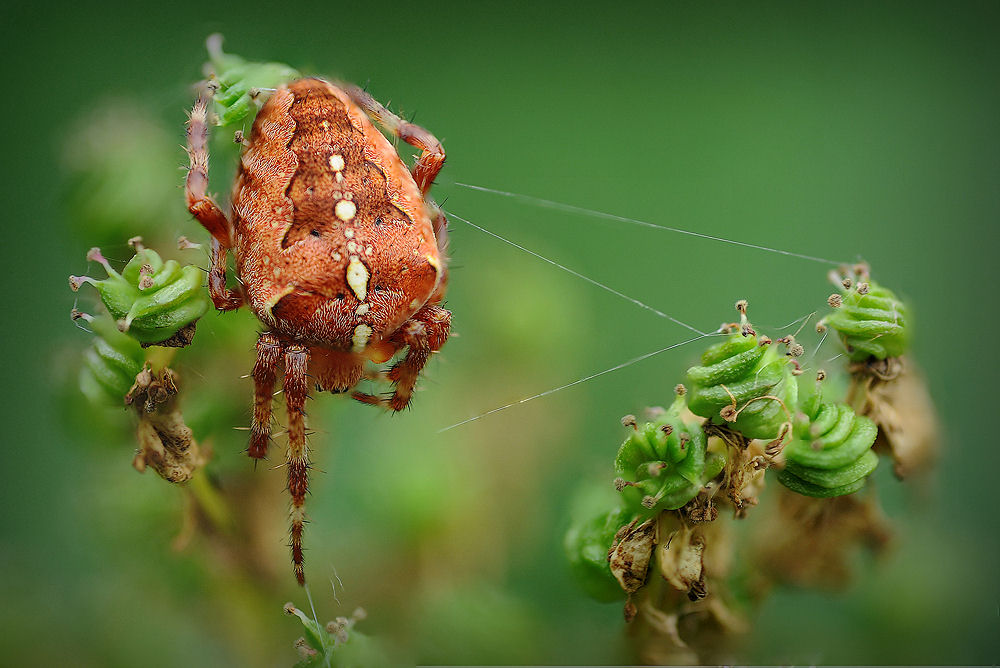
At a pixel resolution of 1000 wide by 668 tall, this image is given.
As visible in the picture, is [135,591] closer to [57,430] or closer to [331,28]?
[57,430]

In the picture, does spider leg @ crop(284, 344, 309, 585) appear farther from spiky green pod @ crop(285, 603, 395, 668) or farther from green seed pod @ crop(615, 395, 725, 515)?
green seed pod @ crop(615, 395, 725, 515)

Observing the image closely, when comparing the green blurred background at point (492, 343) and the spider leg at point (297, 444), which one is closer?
the spider leg at point (297, 444)

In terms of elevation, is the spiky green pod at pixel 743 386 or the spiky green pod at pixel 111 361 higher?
the spiky green pod at pixel 743 386

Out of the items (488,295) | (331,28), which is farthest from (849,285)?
(331,28)

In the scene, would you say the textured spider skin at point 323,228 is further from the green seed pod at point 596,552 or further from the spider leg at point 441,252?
the green seed pod at point 596,552

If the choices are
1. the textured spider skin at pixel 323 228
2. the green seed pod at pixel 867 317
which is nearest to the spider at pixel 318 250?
the textured spider skin at pixel 323 228

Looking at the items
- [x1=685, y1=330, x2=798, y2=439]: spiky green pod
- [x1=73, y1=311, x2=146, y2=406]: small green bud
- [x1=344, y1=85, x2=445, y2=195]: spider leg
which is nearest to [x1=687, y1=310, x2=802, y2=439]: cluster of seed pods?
[x1=685, y1=330, x2=798, y2=439]: spiky green pod
